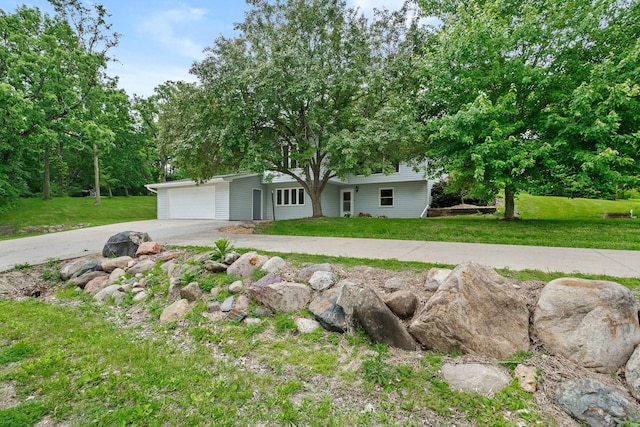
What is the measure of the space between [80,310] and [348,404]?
426cm

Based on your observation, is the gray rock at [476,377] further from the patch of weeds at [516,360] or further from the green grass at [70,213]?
the green grass at [70,213]

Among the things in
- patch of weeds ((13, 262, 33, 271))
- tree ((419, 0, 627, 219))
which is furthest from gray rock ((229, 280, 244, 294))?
tree ((419, 0, 627, 219))

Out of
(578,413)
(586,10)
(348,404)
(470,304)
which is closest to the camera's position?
(578,413)

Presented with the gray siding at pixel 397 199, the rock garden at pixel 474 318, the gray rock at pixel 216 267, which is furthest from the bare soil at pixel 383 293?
the gray siding at pixel 397 199

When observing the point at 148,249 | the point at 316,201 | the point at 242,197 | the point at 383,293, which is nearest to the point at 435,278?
the point at 383,293

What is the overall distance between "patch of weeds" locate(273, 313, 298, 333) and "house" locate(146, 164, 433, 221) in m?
13.0

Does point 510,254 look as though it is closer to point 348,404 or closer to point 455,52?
point 348,404

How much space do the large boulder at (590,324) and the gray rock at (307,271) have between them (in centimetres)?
253

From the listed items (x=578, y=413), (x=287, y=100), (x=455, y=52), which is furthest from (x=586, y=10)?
(x=578, y=413)

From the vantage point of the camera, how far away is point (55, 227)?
13.9 meters

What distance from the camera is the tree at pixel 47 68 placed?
1248 cm

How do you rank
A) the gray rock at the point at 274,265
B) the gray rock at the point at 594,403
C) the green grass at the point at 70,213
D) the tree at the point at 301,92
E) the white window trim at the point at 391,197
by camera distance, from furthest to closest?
the white window trim at the point at 391,197
the green grass at the point at 70,213
the tree at the point at 301,92
the gray rock at the point at 274,265
the gray rock at the point at 594,403

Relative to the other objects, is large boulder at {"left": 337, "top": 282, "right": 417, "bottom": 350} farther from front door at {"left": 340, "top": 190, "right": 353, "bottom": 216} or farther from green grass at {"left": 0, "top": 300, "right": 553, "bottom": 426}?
Result: front door at {"left": 340, "top": 190, "right": 353, "bottom": 216}

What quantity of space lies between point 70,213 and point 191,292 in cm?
1874
